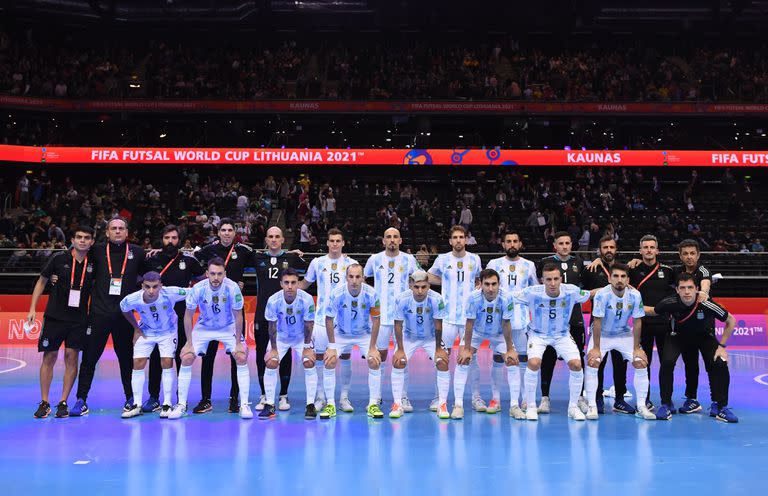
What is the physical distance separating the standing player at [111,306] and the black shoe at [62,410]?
0.24 ft

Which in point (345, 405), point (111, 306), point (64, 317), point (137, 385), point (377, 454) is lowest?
point (377, 454)

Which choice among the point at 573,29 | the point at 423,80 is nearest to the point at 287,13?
the point at 423,80

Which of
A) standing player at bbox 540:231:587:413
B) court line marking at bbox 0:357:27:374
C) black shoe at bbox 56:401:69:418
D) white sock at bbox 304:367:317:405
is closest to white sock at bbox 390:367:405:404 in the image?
white sock at bbox 304:367:317:405

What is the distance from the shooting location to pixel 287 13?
36562mm

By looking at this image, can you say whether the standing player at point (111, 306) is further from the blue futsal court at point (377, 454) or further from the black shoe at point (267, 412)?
the black shoe at point (267, 412)

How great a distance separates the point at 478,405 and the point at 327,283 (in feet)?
9.01

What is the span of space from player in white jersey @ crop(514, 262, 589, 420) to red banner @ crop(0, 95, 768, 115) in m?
23.2

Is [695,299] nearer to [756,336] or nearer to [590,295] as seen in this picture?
[590,295]

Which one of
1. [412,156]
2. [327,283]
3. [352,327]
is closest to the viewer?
[352,327]

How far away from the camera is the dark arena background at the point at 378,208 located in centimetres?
699

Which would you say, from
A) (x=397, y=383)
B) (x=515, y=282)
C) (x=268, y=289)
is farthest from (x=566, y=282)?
(x=268, y=289)

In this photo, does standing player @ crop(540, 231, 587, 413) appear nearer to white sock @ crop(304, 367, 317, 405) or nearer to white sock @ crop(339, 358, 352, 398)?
white sock @ crop(339, 358, 352, 398)

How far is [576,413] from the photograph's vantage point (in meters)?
8.58

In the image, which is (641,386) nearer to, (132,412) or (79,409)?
(132,412)
